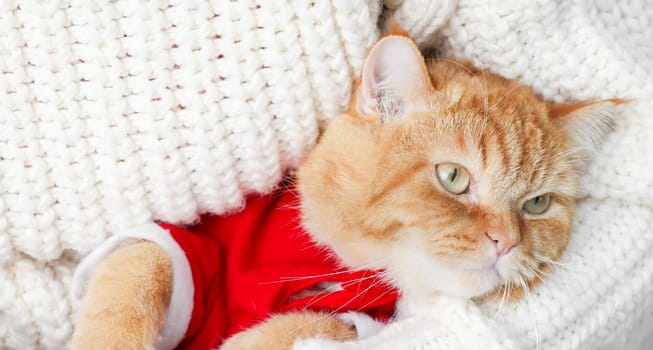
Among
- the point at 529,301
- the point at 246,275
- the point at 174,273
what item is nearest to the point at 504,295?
the point at 529,301

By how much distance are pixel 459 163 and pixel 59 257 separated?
73cm

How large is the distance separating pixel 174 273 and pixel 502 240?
55cm

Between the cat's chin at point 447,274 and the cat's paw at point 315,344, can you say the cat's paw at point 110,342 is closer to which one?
the cat's paw at point 315,344

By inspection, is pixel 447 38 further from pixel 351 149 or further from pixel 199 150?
pixel 199 150

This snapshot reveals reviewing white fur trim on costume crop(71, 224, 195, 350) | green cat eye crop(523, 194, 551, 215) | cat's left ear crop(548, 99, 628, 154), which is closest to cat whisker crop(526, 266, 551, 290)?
green cat eye crop(523, 194, 551, 215)

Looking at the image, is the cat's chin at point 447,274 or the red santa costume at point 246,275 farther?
the red santa costume at point 246,275

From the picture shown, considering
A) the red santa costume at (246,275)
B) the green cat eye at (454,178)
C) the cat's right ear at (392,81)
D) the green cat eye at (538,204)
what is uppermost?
the cat's right ear at (392,81)

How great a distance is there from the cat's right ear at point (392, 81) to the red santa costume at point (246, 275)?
0.79 feet

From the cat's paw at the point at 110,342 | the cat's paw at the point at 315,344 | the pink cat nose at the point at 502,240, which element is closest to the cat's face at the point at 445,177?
the pink cat nose at the point at 502,240

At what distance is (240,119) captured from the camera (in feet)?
3.56

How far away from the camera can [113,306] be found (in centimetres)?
105

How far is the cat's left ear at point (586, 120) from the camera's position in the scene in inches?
43.8

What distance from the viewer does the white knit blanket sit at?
1.03 metres

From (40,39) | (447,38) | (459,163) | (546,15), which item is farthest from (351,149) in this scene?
(40,39)
